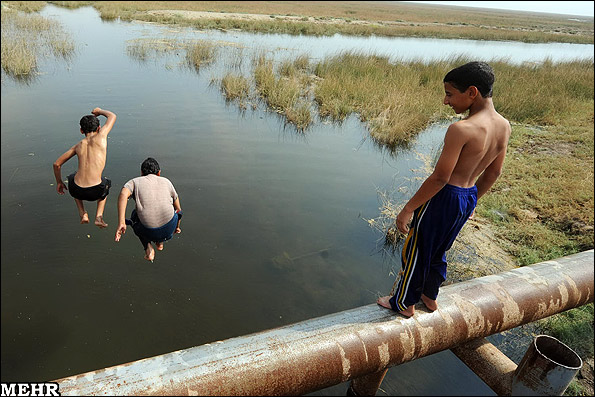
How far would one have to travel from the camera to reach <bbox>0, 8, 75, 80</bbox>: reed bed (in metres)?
11.6

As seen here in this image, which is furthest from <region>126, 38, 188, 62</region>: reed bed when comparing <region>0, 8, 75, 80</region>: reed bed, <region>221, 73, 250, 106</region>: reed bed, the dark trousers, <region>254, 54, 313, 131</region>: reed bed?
the dark trousers

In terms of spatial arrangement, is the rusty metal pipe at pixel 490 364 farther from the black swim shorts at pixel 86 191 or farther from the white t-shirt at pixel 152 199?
the black swim shorts at pixel 86 191

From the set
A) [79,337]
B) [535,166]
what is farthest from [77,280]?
[535,166]

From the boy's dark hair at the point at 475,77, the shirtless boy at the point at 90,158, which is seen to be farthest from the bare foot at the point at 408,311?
the shirtless boy at the point at 90,158

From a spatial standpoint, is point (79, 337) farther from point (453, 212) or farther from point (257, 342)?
point (453, 212)

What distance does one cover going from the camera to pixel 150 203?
342 cm

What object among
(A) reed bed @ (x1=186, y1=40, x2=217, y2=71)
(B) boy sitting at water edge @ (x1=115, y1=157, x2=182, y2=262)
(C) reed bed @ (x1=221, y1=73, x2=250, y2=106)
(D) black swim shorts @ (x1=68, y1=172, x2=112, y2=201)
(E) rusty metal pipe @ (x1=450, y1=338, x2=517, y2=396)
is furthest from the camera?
(A) reed bed @ (x1=186, y1=40, x2=217, y2=71)

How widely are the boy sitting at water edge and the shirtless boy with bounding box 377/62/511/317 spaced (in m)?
2.18

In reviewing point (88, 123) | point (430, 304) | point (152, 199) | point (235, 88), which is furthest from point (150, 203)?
point (235, 88)

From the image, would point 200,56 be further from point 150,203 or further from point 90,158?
point 150,203

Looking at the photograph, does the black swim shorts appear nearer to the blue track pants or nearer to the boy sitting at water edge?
the boy sitting at water edge

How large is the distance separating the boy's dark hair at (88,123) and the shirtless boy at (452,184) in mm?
2779

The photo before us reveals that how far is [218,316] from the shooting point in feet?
14.0

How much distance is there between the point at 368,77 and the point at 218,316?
11.9 meters
